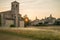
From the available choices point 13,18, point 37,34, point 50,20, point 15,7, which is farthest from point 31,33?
point 15,7

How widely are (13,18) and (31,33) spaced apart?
0.84 meters

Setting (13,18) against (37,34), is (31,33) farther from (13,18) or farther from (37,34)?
(13,18)

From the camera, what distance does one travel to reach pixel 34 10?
14.0 ft

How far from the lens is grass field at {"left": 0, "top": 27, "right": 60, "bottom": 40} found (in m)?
3.53

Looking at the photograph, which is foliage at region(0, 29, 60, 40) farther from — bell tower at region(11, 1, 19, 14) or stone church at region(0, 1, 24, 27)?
bell tower at region(11, 1, 19, 14)

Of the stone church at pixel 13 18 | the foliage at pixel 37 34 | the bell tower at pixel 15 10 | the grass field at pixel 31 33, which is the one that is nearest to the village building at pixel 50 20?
the grass field at pixel 31 33

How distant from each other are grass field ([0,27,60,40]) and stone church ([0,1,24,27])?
0.20 m

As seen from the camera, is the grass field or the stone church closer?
the grass field

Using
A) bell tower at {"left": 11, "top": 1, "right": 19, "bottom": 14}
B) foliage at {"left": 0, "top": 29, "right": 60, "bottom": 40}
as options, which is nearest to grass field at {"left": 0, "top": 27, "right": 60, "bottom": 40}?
foliage at {"left": 0, "top": 29, "right": 60, "bottom": 40}

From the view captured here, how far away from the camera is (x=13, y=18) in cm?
446

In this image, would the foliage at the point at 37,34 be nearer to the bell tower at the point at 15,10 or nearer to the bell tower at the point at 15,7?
the bell tower at the point at 15,10

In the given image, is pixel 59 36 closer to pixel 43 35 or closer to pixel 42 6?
pixel 43 35

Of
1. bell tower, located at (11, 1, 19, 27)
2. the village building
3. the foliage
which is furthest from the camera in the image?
bell tower, located at (11, 1, 19, 27)

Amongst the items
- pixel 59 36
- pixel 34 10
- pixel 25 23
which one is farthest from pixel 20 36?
pixel 59 36
